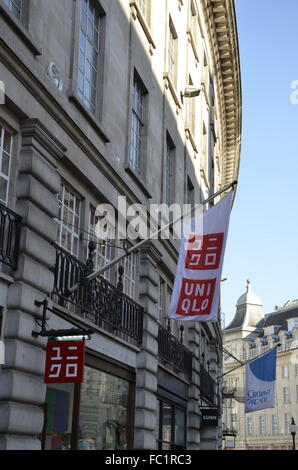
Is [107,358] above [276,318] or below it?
below

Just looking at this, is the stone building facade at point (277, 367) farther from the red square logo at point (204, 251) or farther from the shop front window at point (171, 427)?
the red square logo at point (204, 251)

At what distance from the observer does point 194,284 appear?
54.1ft

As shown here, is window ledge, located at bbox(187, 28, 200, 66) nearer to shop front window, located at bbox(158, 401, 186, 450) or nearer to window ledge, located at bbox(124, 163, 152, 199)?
window ledge, located at bbox(124, 163, 152, 199)

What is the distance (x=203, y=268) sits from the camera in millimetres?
16516

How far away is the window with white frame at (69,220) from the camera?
49.2ft

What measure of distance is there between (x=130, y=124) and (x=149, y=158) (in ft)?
7.27

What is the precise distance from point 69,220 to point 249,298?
116269mm

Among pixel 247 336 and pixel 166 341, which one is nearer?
pixel 166 341

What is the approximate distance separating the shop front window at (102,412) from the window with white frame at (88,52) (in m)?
6.35

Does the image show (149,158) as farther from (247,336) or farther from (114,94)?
(247,336)

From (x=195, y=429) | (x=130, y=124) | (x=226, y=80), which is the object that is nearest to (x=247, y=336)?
(x=226, y=80)

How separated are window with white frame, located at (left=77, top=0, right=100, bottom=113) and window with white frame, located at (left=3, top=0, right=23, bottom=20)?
9.91ft

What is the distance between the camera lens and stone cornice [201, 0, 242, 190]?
36688 millimetres
